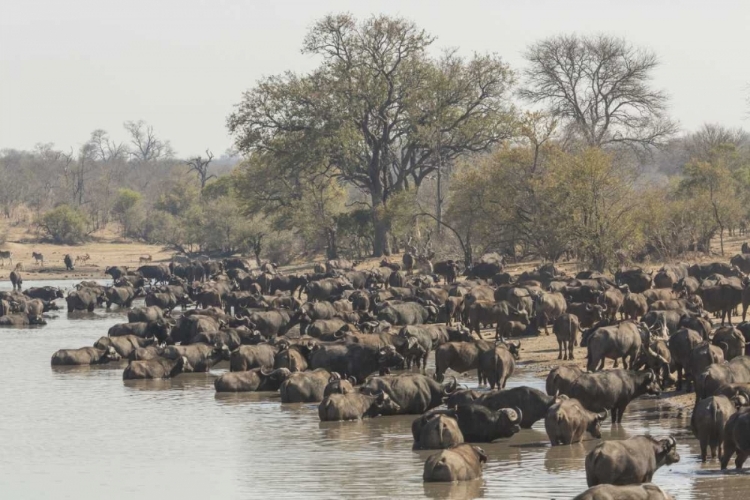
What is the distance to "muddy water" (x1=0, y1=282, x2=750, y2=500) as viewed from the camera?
50.5 feet

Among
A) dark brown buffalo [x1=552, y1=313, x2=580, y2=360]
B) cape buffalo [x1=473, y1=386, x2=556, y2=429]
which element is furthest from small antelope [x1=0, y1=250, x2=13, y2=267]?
cape buffalo [x1=473, y1=386, x2=556, y2=429]

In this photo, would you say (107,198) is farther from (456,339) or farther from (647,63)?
(456,339)

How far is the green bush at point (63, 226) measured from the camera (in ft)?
299

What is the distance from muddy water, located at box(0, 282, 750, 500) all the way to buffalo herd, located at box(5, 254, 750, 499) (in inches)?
15.4

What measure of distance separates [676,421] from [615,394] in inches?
46.5

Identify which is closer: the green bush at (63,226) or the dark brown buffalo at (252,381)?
the dark brown buffalo at (252,381)

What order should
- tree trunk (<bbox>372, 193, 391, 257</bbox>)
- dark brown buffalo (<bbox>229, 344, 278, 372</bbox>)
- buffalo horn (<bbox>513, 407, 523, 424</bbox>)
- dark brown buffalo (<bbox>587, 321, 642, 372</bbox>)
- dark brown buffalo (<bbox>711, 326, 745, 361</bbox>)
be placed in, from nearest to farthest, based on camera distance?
buffalo horn (<bbox>513, 407, 523, 424</bbox>) → dark brown buffalo (<bbox>711, 326, 745, 361</bbox>) → dark brown buffalo (<bbox>587, 321, 642, 372</bbox>) → dark brown buffalo (<bbox>229, 344, 278, 372</bbox>) → tree trunk (<bbox>372, 193, 391, 257</bbox>)

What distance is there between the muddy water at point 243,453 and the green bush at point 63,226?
66.7m

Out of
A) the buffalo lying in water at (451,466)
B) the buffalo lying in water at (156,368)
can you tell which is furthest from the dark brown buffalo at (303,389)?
the buffalo lying in water at (451,466)

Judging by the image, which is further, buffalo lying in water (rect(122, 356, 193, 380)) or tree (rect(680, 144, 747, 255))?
tree (rect(680, 144, 747, 255))

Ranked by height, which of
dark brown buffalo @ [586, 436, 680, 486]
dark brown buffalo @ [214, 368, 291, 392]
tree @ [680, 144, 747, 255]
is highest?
tree @ [680, 144, 747, 255]

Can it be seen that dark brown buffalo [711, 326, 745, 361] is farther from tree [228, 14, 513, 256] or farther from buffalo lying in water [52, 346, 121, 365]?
tree [228, 14, 513, 256]

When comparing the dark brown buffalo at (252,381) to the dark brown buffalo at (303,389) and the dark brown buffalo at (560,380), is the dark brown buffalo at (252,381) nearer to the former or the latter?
the dark brown buffalo at (303,389)

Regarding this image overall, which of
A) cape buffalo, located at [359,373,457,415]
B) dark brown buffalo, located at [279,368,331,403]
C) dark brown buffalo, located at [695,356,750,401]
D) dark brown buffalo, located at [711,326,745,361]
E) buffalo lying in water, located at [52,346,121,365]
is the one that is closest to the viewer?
dark brown buffalo, located at [695,356,750,401]
